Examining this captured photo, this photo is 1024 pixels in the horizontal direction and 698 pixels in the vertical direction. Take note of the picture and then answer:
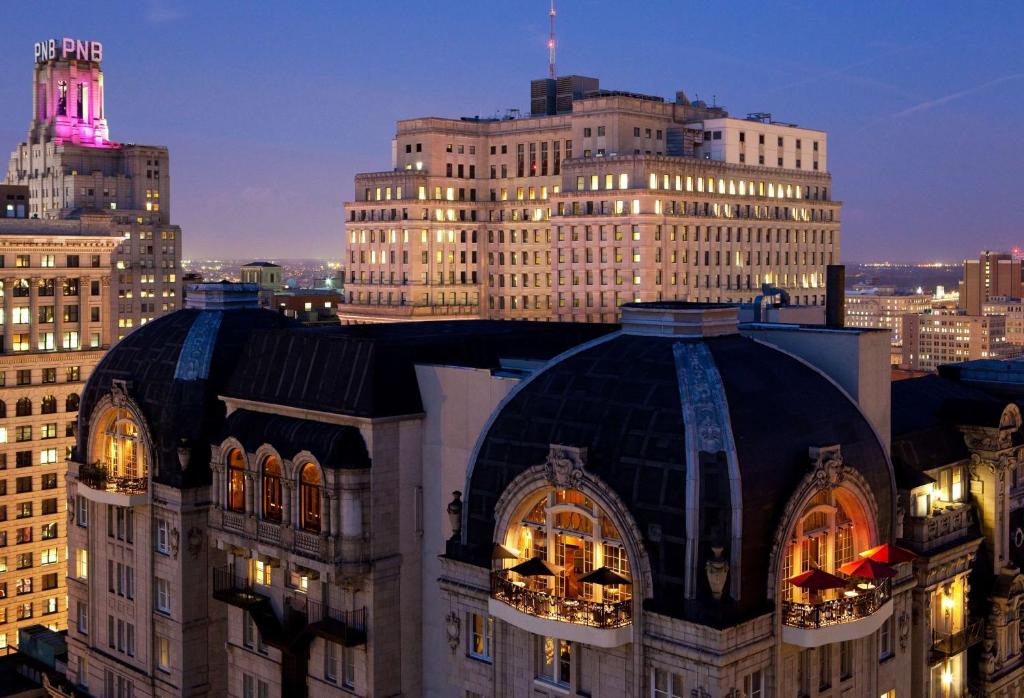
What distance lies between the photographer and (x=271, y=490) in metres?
69.8

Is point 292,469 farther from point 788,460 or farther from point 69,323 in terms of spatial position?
point 69,323

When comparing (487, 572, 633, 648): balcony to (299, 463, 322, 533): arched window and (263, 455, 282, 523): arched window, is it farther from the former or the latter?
(263, 455, 282, 523): arched window

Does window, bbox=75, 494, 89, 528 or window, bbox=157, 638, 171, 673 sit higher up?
window, bbox=75, 494, 89, 528

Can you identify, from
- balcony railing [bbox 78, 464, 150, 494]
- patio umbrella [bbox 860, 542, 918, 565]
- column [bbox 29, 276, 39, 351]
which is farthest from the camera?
column [bbox 29, 276, 39, 351]

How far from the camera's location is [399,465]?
66.7m

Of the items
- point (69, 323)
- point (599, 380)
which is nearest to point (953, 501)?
point (599, 380)

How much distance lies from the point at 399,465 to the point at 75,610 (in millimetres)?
36777

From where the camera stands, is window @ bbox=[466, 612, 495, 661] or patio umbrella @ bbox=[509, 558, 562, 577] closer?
patio umbrella @ bbox=[509, 558, 562, 577]

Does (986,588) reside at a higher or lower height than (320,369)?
lower

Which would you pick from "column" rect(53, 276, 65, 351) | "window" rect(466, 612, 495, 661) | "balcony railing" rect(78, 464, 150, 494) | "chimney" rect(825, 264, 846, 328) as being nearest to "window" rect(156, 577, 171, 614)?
"balcony railing" rect(78, 464, 150, 494)

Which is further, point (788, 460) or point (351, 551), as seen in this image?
point (351, 551)

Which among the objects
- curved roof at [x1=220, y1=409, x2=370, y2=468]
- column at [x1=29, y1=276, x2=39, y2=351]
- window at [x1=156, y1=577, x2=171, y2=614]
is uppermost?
column at [x1=29, y1=276, x2=39, y2=351]

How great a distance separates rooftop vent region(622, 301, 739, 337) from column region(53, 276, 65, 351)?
94042mm

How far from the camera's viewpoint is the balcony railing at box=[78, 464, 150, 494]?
81.2 m
